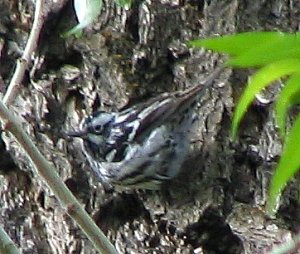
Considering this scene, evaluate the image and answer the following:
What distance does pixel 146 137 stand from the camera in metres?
1.23

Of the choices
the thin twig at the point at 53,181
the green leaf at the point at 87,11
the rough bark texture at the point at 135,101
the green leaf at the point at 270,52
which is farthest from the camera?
the rough bark texture at the point at 135,101

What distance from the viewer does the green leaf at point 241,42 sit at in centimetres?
50

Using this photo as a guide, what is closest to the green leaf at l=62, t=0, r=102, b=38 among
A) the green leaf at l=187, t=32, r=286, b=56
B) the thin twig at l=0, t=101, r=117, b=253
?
the thin twig at l=0, t=101, r=117, b=253

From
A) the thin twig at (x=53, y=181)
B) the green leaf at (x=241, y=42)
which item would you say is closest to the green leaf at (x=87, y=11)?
the thin twig at (x=53, y=181)

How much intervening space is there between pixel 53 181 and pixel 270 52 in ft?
0.93

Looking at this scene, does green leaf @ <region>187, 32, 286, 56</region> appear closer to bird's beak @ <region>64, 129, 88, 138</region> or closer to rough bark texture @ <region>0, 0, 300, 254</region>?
rough bark texture @ <region>0, 0, 300, 254</region>

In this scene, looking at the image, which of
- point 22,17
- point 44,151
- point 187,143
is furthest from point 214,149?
point 22,17

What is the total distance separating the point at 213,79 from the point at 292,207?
22 centimetres

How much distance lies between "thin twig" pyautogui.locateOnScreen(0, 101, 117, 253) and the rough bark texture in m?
0.46

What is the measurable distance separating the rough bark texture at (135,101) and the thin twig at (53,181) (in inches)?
18.3

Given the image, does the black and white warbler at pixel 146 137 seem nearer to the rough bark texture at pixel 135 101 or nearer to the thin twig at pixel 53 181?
the rough bark texture at pixel 135 101

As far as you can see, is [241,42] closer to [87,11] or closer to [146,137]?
[87,11]

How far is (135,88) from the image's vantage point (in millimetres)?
1207

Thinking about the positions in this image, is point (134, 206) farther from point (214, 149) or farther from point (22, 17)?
point (22, 17)
